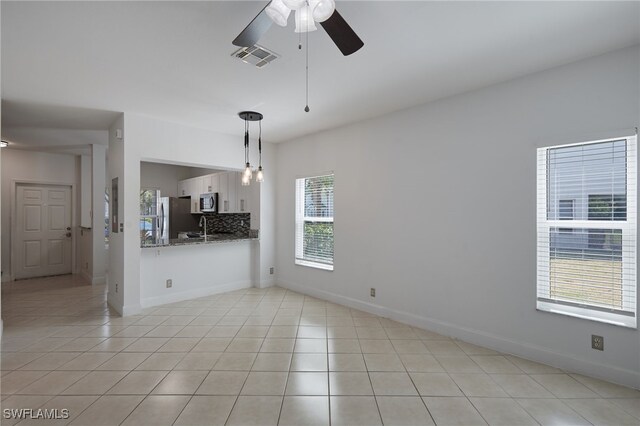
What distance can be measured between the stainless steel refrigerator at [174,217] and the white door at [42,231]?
5.80 ft

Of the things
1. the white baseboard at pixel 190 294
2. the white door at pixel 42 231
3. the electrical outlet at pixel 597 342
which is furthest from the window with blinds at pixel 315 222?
the white door at pixel 42 231

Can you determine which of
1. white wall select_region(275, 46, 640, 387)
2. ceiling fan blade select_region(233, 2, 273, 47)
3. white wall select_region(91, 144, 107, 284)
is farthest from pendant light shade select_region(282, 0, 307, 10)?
white wall select_region(91, 144, 107, 284)

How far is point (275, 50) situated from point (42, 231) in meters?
6.67

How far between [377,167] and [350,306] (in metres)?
1.95

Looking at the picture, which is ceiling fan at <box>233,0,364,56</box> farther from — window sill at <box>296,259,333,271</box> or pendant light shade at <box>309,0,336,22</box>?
window sill at <box>296,259,333,271</box>

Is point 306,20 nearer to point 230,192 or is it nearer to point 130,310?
point 130,310

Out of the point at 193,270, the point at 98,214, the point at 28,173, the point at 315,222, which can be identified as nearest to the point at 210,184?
the point at 98,214

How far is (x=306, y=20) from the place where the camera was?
1684 mm

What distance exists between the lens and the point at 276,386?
2.27 metres

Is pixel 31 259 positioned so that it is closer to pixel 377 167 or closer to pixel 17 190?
pixel 17 190

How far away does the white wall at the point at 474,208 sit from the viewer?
241 cm

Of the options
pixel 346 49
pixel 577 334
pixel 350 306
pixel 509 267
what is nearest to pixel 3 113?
pixel 346 49

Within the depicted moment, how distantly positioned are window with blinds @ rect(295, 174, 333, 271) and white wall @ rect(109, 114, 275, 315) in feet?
4.54

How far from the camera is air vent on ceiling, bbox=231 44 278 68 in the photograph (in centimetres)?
224
